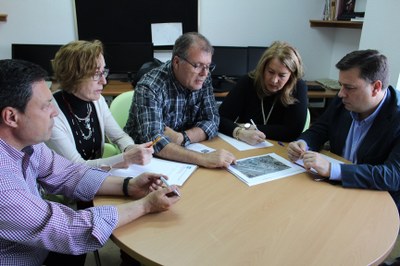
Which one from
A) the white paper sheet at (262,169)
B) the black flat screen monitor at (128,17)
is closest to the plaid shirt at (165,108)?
the white paper sheet at (262,169)

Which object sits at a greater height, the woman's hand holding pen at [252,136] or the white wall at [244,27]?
the white wall at [244,27]

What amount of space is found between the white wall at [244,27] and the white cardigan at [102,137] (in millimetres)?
1976

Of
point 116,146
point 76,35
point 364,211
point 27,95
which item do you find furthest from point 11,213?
point 76,35

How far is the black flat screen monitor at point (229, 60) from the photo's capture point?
11.8 feet

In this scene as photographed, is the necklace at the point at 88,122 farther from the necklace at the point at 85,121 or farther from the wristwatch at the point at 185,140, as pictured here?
the wristwatch at the point at 185,140

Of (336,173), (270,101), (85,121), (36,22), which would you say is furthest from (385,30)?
(36,22)

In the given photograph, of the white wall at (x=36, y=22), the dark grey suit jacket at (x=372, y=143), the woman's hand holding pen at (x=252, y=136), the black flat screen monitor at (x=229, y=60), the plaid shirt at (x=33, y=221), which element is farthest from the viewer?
the black flat screen monitor at (x=229, y=60)

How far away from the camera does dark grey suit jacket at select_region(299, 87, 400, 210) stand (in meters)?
1.28

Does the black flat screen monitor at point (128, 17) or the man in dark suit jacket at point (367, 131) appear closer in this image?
the man in dark suit jacket at point (367, 131)

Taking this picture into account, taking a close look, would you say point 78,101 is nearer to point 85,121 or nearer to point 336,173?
point 85,121

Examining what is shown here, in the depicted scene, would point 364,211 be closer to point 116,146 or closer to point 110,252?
point 116,146

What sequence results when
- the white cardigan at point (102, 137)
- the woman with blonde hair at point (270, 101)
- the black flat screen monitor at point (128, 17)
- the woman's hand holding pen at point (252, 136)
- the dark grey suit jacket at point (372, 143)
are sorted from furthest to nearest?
the black flat screen monitor at point (128, 17)
the woman with blonde hair at point (270, 101)
the woman's hand holding pen at point (252, 136)
the white cardigan at point (102, 137)
the dark grey suit jacket at point (372, 143)

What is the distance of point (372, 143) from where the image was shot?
148 cm

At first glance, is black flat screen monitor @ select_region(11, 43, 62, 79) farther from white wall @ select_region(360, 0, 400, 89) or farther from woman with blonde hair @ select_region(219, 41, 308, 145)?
white wall @ select_region(360, 0, 400, 89)
